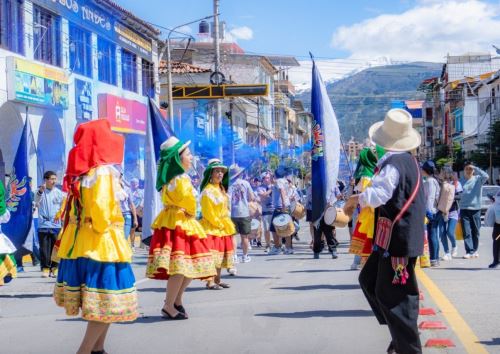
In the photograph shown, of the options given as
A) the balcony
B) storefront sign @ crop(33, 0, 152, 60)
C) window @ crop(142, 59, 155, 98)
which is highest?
the balcony

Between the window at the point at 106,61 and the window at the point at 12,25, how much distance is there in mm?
5817

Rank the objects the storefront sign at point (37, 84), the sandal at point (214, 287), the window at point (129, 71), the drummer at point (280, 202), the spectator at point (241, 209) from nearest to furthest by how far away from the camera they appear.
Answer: the sandal at point (214, 287)
the spectator at point (241, 209)
the drummer at point (280, 202)
the storefront sign at point (37, 84)
the window at point (129, 71)

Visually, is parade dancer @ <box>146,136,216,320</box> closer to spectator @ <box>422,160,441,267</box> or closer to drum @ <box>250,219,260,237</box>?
spectator @ <box>422,160,441,267</box>

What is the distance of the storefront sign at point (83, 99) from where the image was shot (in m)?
25.2

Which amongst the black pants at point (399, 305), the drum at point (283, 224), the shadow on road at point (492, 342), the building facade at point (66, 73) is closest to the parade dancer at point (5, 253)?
the black pants at point (399, 305)

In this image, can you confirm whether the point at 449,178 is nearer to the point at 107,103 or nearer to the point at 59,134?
the point at 59,134

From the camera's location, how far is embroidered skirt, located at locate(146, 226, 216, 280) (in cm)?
866

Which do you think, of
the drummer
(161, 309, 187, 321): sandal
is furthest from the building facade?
(161, 309, 187, 321): sandal

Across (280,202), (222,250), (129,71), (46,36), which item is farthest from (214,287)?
(129,71)

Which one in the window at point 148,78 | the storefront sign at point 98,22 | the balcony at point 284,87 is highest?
the balcony at point 284,87

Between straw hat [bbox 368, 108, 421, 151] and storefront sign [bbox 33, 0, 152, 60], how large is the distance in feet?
58.8

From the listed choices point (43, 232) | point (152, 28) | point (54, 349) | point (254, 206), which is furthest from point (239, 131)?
point (54, 349)

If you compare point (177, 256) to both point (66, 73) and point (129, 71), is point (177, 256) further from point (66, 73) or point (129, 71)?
point (129, 71)

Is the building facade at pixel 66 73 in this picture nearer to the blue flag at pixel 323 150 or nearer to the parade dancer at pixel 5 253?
the parade dancer at pixel 5 253
